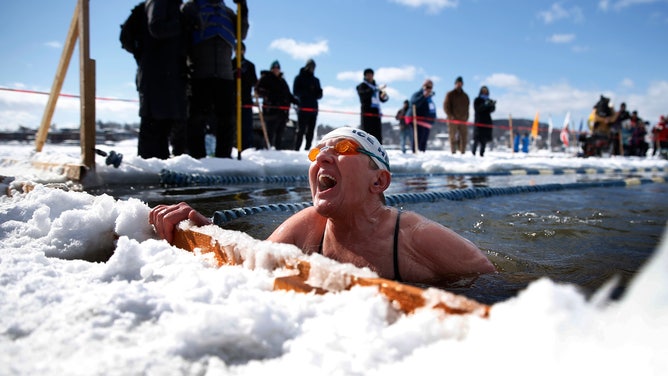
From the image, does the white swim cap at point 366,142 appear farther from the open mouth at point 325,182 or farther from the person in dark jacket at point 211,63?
the person in dark jacket at point 211,63

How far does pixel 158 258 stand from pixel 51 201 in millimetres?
1314

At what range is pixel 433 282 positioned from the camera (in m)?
2.22

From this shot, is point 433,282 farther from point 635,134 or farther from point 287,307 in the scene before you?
point 635,134

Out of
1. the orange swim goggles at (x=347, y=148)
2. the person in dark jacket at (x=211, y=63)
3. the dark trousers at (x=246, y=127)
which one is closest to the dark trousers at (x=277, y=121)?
the dark trousers at (x=246, y=127)

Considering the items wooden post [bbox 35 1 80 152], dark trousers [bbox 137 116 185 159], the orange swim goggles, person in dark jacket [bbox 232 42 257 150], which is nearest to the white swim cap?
the orange swim goggles

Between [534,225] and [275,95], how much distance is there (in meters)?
8.01

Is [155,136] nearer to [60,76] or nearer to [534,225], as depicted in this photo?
[60,76]

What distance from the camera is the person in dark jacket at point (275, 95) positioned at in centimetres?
1130

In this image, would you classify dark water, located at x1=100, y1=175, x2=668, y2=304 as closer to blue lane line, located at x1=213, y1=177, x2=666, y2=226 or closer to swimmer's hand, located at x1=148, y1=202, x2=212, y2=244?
blue lane line, located at x1=213, y1=177, x2=666, y2=226

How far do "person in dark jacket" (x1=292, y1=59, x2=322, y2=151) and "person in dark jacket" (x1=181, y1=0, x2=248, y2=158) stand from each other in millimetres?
4200

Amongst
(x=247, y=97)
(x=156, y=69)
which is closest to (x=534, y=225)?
(x=156, y=69)

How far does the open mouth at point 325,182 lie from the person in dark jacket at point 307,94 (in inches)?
360

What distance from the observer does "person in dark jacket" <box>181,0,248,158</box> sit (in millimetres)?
6531

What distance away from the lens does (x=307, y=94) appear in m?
11.5
